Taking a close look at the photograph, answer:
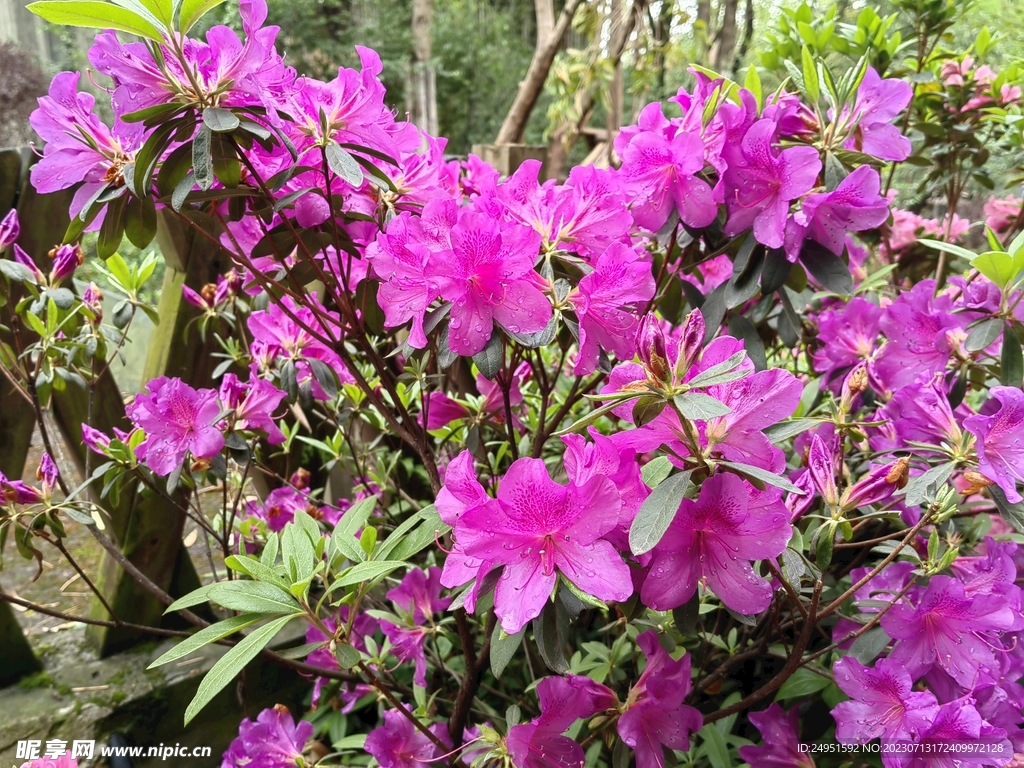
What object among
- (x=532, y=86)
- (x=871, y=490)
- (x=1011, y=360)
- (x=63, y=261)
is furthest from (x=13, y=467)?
(x=532, y=86)

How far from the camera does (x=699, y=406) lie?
528 millimetres

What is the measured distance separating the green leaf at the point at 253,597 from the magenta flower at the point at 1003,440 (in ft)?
2.39

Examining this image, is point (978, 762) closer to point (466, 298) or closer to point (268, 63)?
point (466, 298)

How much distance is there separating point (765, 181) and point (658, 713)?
0.66 metres

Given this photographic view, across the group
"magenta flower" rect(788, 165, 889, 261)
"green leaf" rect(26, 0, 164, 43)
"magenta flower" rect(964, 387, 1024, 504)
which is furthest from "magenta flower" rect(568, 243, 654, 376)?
"green leaf" rect(26, 0, 164, 43)

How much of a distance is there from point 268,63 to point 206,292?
2.18ft

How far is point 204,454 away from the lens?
3.24ft

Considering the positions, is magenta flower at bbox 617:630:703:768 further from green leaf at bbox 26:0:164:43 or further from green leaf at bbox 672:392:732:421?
green leaf at bbox 26:0:164:43

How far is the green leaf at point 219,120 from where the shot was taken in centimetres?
65

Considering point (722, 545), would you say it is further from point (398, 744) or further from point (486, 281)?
point (398, 744)

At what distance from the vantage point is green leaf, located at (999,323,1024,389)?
0.88 m

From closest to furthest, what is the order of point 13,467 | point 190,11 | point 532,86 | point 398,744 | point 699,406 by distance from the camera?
point 699,406 → point 190,11 → point 398,744 → point 13,467 → point 532,86

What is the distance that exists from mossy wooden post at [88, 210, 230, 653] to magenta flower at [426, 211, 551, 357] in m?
1.05

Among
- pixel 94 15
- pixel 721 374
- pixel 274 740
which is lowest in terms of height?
pixel 274 740
